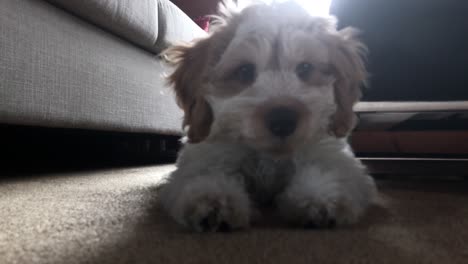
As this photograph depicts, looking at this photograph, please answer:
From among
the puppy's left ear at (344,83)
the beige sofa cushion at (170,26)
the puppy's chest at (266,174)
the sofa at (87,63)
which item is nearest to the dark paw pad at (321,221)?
the puppy's chest at (266,174)

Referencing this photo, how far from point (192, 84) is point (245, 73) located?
0.17 metres

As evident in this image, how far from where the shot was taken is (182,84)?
1358 millimetres

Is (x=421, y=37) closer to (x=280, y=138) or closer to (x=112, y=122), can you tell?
(x=280, y=138)

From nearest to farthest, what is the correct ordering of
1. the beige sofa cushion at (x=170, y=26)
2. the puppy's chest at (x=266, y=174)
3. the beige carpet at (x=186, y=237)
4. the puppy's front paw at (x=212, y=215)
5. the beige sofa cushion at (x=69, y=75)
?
the beige carpet at (x=186, y=237), the puppy's front paw at (x=212, y=215), the puppy's chest at (x=266, y=174), the beige sofa cushion at (x=69, y=75), the beige sofa cushion at (x=170, y=26)

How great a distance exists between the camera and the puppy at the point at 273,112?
41.8 inches

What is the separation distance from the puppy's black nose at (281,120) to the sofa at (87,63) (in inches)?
20.7

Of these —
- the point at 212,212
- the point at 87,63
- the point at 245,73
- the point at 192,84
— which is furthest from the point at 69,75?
the point at 212,212

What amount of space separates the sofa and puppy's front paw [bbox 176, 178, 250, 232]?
2.10ft

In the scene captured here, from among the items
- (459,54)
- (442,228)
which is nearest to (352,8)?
(459,54)

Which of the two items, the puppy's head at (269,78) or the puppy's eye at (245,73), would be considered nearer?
→ the puppy's head at (269,78)

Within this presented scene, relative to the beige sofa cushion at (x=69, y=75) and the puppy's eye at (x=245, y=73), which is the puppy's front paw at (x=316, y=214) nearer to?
the puppy's eye at (x=245, y=73)

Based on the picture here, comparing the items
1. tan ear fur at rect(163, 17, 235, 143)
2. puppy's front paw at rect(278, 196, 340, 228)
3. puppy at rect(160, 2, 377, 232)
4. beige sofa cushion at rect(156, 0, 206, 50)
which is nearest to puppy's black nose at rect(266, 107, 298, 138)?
puppy at rect(160, 2, 377, 232)

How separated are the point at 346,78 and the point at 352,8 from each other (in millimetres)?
729

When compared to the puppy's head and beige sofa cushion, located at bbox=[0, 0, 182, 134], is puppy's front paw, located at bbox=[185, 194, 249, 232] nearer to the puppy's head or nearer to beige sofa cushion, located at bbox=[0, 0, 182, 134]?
the puppy's head
